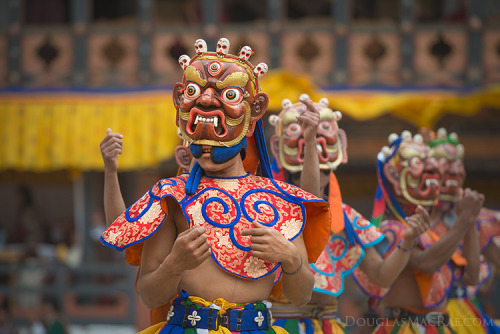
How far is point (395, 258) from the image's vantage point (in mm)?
3777

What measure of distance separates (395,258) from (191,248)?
5.36 feet

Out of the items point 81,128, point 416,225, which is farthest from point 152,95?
point 416,225

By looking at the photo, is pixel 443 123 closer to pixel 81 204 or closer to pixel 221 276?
pixel 81 204

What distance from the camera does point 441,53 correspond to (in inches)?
404

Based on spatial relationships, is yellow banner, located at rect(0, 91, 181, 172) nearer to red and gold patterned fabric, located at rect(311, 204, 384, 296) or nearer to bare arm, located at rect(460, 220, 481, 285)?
bare arm, located at rect(460, 220, 481, 285)

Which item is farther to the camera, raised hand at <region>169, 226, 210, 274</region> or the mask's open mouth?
the mask's open mouth

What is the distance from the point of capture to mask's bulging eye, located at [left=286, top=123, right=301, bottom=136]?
3.93 meters

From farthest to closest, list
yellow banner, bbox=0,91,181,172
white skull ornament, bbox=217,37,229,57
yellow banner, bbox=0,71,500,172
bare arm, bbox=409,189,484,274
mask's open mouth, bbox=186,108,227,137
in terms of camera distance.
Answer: yellow banner, bbox=0,91,181,172 < yellow banner, bbox=0,71,500,172 < bare arm, bbox=409,189,484,274 < white skull ornament, bbox=217,37,229,57 < mask's open mouth, bbox=186,108,227,137

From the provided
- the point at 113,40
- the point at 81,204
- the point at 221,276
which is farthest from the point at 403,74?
the point at 221,276

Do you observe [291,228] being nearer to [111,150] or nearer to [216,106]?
[216,106]

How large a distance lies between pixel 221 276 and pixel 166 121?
6982 millimetres

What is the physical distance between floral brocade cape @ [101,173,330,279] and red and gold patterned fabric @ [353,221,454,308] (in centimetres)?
137

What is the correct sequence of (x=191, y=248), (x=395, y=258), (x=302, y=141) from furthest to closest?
(x=302, y=141), (x=395, y=258), (x=191, y=248)

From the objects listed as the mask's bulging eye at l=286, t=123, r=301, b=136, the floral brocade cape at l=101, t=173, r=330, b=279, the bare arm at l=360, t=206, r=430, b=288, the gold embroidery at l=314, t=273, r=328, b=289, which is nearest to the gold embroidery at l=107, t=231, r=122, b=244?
the floral brocade cape at l=101, t=173, r=330, b=279
